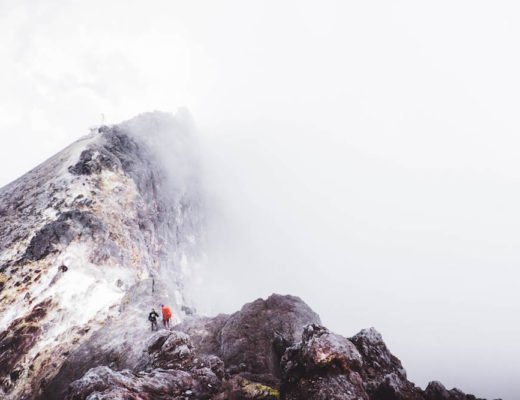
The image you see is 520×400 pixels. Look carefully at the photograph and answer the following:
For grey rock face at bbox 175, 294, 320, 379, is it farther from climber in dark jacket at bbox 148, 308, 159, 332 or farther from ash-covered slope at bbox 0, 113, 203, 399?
ash-covered slope at bbox 0, 113, 203, 399

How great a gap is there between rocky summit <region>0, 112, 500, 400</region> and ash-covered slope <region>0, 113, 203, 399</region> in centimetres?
12

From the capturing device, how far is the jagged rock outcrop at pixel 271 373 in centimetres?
1811

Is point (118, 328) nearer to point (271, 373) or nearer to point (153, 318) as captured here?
point (153, 318)

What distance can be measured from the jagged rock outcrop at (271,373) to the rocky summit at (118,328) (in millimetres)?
84

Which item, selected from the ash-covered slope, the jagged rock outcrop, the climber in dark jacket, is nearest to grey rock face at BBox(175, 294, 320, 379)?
the jagged rock outcrop

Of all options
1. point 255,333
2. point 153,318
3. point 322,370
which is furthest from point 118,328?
point 322,370

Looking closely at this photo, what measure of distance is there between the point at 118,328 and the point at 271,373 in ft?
55.6

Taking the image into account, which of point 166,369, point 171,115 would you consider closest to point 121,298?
point 166,369

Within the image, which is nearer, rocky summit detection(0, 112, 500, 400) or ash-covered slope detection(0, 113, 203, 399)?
rocky summit detection(0, 112, 500, 400)

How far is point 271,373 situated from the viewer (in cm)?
2781

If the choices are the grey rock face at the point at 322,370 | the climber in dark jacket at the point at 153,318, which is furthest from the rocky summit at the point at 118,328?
the climber in dark jacket at the point at 153,318

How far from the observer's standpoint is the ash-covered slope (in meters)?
29.2

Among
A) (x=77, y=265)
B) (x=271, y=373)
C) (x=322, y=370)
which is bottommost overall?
(x=322, y=370)

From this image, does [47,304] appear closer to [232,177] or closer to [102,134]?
[102,134]
